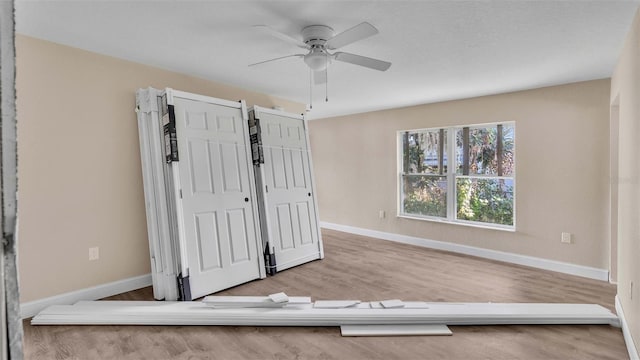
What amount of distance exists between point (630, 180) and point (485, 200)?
8.17ft

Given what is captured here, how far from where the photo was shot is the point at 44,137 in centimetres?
296

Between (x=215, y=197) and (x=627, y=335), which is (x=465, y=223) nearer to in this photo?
(x=627, y=335)

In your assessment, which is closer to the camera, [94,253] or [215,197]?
[94,253]

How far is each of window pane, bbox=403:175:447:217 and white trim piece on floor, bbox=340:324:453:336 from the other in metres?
2.98

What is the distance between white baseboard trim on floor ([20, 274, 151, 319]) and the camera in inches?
113

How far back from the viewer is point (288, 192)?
14.8 feet

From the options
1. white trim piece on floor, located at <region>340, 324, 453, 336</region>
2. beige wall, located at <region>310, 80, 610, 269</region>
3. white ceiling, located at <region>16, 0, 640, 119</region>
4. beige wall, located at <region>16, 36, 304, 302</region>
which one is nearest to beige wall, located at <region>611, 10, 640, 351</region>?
white ceiling, located at <region>16, 0, 640, 119</region>

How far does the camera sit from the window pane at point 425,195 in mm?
5441

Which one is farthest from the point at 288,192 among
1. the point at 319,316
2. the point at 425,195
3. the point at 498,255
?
the point at 498,255

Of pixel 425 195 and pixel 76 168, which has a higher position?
pixel 76 168

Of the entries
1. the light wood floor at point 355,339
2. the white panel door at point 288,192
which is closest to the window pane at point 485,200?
the light wood floor at point 355,339

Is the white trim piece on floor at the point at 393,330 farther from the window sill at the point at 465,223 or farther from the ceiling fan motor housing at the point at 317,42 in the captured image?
the window sill at the point at 465,223

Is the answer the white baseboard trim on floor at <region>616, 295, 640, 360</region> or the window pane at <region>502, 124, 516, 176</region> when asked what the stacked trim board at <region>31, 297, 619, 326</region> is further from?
the window pane at <region>502, 124, 516, 176</region>

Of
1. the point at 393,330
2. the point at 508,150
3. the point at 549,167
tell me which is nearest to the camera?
the point at 393,330
